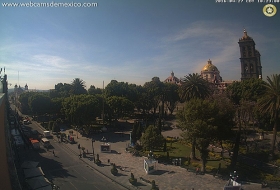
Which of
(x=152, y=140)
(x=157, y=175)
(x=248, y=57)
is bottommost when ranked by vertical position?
(x=157, y=175)

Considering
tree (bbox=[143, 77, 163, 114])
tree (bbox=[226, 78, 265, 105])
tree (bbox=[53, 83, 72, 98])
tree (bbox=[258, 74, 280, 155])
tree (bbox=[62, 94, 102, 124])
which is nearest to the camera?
tree (bbox=[258, 74, 280, 155])

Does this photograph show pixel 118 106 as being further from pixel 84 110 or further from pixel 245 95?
pixel 245 95

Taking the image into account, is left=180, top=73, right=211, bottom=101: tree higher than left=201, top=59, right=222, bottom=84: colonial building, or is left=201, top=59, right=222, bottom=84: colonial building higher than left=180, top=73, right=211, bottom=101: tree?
left=201, top=59, right=222, bottom=84: colonial building

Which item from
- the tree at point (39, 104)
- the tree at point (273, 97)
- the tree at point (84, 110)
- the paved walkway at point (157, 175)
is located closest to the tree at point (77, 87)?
the tree at point (39, 104)

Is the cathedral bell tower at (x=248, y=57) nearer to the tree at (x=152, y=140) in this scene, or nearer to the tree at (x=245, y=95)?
the tree at (x=245, y=95)

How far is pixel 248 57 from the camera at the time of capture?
85.9 m

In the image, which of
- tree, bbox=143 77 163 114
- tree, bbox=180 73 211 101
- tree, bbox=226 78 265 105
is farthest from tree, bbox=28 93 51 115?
tree, bbox=226 78 265 105

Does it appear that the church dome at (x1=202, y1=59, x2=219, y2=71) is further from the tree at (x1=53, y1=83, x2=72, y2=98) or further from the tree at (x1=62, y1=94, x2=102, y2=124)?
the tree at (x1=62, y1=94, x2=102, y2=124)

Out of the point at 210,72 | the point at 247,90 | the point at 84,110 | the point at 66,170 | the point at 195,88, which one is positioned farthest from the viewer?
the point at 210,72

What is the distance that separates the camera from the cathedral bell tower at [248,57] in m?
85.1

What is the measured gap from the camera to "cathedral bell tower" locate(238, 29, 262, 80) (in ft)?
279

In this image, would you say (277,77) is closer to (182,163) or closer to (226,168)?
(226,168)

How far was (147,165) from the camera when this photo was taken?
2984cm

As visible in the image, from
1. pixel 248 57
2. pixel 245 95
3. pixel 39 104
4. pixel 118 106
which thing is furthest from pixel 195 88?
pixel 248 57
